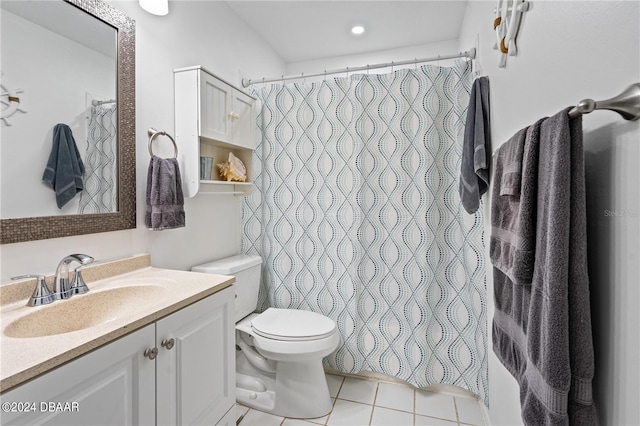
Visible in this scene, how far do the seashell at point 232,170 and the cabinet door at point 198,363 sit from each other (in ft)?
2.74

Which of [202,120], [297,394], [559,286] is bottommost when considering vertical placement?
[297,394]

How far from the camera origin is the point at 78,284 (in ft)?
3.84

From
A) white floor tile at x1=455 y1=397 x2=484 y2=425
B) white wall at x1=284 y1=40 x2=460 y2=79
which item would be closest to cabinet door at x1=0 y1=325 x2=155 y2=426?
white floor tile at x1=455 y1=397 x2=484 y2=425

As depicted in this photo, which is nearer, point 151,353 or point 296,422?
point 151,353

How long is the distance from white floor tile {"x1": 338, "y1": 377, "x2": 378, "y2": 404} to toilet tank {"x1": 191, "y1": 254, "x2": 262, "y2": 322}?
781 mm

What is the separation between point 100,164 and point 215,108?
26.8 inches

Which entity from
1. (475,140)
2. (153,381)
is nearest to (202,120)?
(153,381)

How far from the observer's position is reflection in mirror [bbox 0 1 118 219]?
42.1 inches

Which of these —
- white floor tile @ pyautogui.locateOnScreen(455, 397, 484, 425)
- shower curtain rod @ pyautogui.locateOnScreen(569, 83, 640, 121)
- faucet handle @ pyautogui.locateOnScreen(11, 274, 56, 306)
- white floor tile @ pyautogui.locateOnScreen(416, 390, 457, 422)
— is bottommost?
white floor tile @ pyautogui.locateOnScreen(416, 390, 457, 422)

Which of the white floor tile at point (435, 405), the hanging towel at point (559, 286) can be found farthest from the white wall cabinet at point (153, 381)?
the white floor tile at point (435, 405)

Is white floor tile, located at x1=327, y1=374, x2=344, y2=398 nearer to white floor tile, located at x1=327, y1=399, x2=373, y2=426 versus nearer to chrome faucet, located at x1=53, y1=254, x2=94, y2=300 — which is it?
white floor tile, located at x1=327, y1=399, x2=373, y2=426

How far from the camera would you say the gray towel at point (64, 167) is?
3.88 feet

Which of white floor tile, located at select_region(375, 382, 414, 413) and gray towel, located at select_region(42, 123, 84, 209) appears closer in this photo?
gray towel, located at select_region(42, 123, 84, 209)

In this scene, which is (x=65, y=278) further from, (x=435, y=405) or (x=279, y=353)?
(x=435, y=405)
